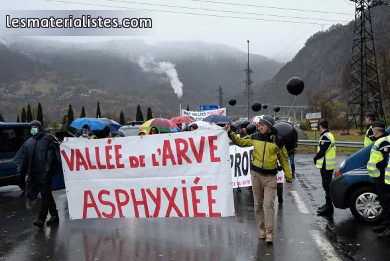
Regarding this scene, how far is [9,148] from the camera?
38.4 ft

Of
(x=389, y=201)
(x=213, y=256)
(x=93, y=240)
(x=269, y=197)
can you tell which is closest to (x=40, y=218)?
(x=93, y=240)

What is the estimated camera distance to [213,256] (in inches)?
A: 226

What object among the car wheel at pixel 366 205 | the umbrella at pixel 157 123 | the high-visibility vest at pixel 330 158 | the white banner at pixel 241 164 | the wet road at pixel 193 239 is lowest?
the wet road at pixel 193 239

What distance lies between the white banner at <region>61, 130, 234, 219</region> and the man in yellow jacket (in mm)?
417

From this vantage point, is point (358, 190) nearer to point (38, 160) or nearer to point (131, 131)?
point (38, 160)

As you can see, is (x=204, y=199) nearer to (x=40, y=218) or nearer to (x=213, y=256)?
(x=213, y=256)

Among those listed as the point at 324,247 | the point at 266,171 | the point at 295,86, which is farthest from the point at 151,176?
the point at 295,86

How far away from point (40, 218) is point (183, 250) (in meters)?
3.01

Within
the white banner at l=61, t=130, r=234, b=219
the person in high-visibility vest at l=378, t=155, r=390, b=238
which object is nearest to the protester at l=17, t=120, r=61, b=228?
the white banner at l=61, t=130, r=234, b=219

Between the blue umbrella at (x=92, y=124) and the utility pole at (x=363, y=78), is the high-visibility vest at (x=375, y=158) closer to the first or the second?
the blue umbrella at (x=92, y=124)

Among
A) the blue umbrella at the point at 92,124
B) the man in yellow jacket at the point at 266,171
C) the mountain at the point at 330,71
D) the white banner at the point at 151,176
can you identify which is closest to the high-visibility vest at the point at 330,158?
the man in yellow jacket at the point at 266,171

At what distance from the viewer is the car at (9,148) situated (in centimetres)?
1140

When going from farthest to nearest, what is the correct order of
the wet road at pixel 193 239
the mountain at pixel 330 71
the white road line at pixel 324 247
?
the mountain at pixel 330 71
the wet road at pixel 193 239
the white road line at pixel 324 247

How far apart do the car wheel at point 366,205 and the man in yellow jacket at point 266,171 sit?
1.71m
